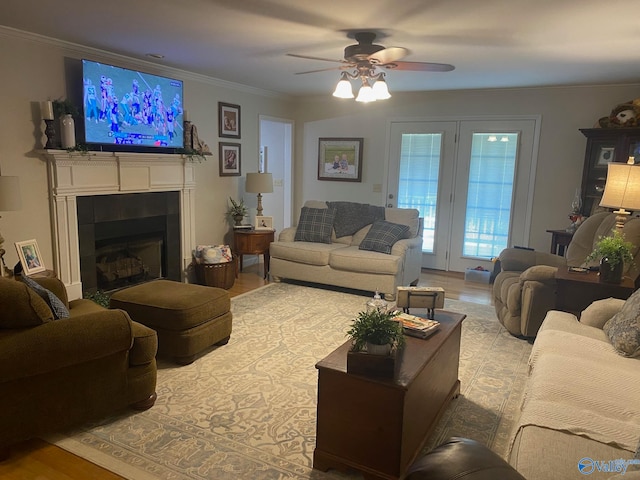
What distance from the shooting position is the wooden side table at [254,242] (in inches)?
224

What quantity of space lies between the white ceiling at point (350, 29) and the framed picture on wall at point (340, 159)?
200cm

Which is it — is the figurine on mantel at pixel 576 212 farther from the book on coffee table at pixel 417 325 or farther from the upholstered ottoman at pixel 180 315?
the upholstered ottoman at pixel 180 315

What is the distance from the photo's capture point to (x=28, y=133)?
12.1 ft

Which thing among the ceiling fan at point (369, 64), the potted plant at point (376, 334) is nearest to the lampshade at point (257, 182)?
the ceiling fan at point (369, 64)

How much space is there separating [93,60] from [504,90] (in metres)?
4.55

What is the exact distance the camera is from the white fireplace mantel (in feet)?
12.7

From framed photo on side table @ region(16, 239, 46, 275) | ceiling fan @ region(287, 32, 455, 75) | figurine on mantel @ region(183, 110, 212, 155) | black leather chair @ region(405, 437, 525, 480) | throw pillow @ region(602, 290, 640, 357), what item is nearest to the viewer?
black leather chair @ region(405, 437, 525, 480)

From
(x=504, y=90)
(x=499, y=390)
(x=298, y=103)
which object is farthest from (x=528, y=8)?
(x=298, y=103)

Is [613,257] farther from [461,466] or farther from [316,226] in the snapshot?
[316,226]

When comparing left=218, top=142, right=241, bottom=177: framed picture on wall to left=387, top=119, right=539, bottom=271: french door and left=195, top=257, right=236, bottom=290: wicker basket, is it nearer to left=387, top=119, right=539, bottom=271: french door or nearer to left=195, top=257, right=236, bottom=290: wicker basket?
left=195, top=257, right=236, bottom=290: wicker basket

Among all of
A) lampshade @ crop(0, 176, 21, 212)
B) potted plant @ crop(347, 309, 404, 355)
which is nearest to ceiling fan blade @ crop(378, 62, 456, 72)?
potted plant @ crop(347, 309, 404, 355)

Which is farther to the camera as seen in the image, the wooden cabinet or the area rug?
the wooden cabinet

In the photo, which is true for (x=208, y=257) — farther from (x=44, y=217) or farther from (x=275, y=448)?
(x=275, y=448)

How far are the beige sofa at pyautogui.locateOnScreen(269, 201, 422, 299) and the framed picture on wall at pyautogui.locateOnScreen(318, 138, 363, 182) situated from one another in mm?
1184
